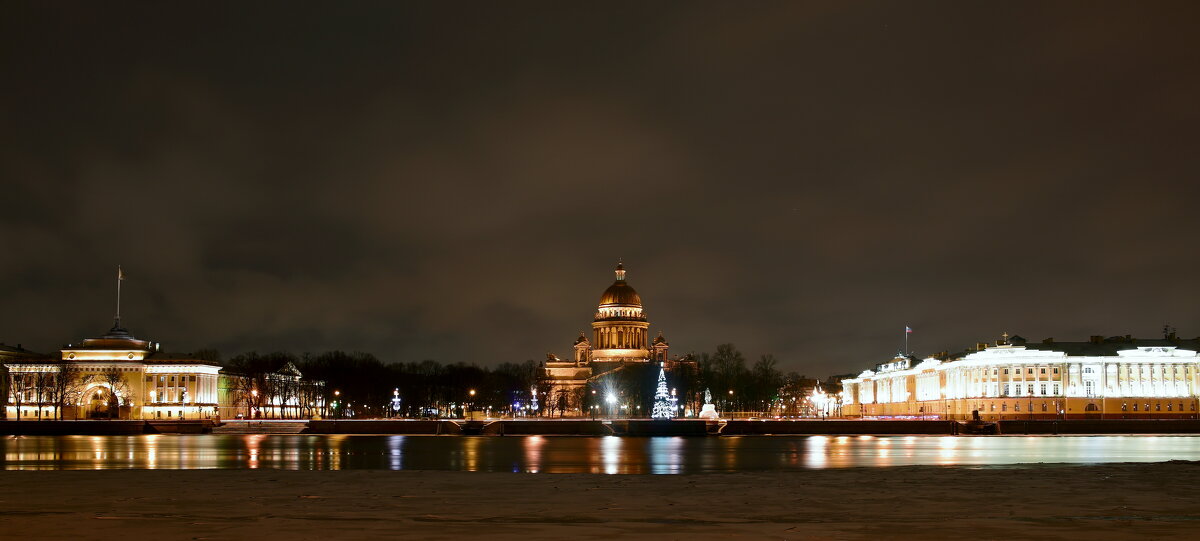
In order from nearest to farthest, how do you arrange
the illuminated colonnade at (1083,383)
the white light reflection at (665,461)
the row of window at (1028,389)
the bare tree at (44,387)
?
the white light reflection at (665,461)
the bare tree at (44,387)
the illuminated colonnade at (1083,383)
the row of window at (1028,389)

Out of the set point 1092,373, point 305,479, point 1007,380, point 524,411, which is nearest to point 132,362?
point 524,411

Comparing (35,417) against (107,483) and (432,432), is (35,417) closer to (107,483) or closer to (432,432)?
(432,432)

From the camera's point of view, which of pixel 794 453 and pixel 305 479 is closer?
pixel 305 479

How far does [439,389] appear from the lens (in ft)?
594

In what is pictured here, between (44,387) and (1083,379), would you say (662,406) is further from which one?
(44,387)

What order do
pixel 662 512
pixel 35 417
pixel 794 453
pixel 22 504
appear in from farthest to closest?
pixel 35 417 < pixel 794 453 < pixel 22 504 < pixel 662 512

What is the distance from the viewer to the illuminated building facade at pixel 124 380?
150 meters

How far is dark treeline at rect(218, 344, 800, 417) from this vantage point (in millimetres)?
155875

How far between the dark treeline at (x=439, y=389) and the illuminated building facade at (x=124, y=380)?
5.42 meters

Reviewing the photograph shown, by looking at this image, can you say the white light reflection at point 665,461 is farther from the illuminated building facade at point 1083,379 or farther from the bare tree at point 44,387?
the bare tree at point 44,387

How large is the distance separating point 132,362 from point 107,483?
134 meters

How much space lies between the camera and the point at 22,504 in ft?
80.4

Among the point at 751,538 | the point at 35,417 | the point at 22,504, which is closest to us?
the point at 751,538

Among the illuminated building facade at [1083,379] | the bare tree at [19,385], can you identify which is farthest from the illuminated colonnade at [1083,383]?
the bare tree at [19,385]
